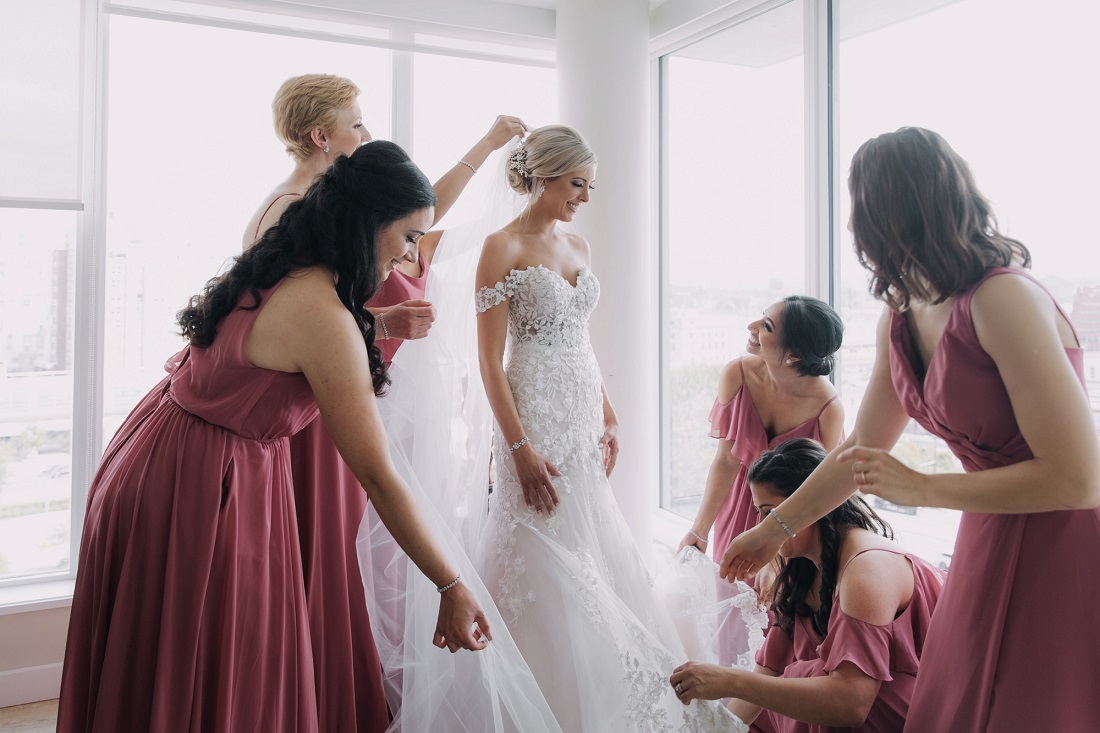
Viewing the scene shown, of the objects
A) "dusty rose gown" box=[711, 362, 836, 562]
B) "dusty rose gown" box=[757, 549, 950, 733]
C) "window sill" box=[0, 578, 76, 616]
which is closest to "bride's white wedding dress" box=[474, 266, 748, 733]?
"dusty rose gown" box=[757, 549, 950, 733]

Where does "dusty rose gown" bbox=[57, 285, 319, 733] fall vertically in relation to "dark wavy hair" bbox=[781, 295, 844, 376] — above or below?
below

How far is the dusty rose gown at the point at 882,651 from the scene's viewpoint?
1.46 meters

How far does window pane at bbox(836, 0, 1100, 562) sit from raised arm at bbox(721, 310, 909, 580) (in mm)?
831

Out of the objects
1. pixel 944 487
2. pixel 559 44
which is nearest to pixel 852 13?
pixel 559 44

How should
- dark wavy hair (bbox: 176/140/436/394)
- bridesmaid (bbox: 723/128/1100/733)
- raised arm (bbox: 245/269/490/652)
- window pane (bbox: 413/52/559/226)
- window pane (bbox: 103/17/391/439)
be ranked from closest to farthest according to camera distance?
1. bridesmaid (bbox: 723/128/1100/733)
2. raised arm (bbox: 245/269/490/652)
3. dark wavy hair (bbox: 176/140/436/394)
4. window pane (bbox: 103/17/391/439)
5. window pane (bbox: 413/52/559/226)

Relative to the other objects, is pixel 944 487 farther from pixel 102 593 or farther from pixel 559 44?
pixel 559 44

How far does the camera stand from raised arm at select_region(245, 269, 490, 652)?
55.7 inches

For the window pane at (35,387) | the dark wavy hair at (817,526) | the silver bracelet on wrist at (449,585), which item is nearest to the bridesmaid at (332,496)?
the silver bracelet on wrist at (449,585)

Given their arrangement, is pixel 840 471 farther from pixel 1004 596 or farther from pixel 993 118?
pixel 993 118

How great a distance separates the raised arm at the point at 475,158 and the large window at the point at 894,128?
47.9 inches

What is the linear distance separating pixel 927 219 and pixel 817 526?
0.72m

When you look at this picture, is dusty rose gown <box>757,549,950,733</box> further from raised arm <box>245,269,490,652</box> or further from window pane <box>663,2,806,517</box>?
window pane <box>663,2,806,517</box>

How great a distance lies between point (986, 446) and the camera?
4.07 ft

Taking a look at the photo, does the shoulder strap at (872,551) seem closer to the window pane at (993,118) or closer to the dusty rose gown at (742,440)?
the dusty rose gown at (742,440)
